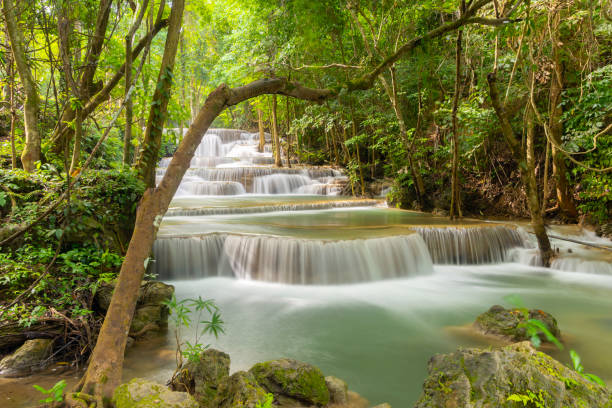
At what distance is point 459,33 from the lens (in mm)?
7352

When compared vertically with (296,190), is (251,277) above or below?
below

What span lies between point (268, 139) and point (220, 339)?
2716 cm

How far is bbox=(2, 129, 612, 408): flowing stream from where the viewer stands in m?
4.12

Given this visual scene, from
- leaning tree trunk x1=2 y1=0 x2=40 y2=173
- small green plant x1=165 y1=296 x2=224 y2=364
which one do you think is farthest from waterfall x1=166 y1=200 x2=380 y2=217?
small green plant x1=165 y1=296 x2=224 y2=364

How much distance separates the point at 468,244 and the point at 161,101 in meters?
7.48

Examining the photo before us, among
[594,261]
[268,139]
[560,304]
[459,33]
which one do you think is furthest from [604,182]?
[268,139]

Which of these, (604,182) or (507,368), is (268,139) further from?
(507,368)

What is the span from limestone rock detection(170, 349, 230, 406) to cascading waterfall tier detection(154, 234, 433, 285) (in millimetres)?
3761

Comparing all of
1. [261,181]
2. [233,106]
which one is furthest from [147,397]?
[261,181]

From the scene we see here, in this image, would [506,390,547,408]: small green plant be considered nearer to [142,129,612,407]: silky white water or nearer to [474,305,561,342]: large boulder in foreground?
[142,129,612,407]: silky white water

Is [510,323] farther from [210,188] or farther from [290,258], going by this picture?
[210,188]

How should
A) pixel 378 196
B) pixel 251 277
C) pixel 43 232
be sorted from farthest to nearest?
1. pixel 378 196
2. pixel 251 277
3. pixel 43 232

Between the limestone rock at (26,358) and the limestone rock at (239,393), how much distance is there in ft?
7.09

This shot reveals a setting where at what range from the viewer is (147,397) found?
1971 mm
